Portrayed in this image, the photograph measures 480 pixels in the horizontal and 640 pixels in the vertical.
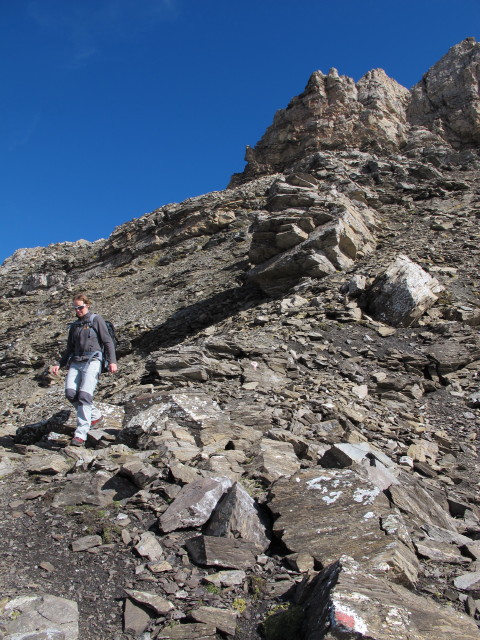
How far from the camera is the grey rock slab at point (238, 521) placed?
411cm

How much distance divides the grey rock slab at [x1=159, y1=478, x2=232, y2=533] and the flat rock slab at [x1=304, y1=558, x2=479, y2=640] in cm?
147

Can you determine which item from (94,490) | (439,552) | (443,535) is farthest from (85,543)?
(443,535)

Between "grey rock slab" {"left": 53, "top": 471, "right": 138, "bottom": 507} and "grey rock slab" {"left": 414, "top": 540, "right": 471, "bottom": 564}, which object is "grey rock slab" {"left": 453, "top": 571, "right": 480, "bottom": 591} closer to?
"grey rock slab" {"left": 414, "top": 540, "right": 471, "bottom": 564}

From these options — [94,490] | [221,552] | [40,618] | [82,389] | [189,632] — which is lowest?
[189,632]

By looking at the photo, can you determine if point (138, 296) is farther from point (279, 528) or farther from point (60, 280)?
point (279, 528)

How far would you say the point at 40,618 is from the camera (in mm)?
3031

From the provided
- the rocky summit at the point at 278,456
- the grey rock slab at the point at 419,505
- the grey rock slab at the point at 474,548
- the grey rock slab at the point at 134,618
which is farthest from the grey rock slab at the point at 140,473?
the grey rock slab at the point at 474,548

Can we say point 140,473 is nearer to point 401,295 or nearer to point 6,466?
point 6,466

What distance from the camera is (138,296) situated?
27.5m

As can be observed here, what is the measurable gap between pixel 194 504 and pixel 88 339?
3.68 m

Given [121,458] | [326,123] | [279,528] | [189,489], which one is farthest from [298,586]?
[326,123]

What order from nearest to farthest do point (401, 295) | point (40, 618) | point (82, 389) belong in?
point (40, 618), point (82, 389), point (401, 295)

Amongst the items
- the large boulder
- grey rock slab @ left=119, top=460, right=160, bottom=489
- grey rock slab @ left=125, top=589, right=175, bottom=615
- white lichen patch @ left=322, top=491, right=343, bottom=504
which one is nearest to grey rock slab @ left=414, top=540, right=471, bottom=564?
white lichen patch @ left=322, top=491, right=343, bottom=504

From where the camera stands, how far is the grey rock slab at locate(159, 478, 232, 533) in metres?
4.27
